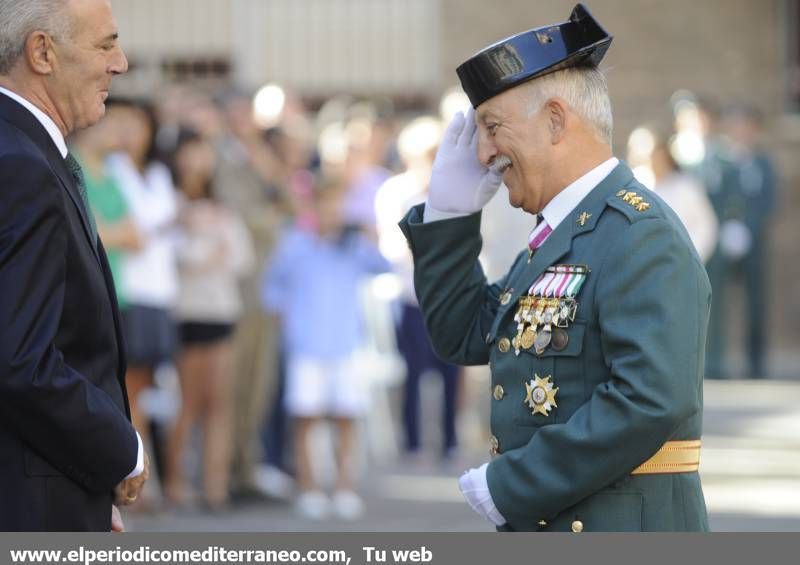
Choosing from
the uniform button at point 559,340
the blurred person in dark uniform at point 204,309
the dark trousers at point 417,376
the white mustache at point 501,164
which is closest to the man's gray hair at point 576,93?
the white mustache at point 501,164

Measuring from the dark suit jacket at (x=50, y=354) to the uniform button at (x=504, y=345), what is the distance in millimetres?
816

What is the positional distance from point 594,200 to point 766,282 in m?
11.9

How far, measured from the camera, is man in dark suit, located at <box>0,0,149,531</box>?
3332mm

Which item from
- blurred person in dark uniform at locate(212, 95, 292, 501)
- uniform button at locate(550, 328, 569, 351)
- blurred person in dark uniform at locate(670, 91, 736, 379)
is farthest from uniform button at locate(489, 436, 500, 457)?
blurred person in dark uniform at locate(670, 91, 736, 379)

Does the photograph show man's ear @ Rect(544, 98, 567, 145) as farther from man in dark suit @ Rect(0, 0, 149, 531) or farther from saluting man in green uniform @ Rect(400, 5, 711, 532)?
man in dark suit @ Rect(0, 0, 149, 531)

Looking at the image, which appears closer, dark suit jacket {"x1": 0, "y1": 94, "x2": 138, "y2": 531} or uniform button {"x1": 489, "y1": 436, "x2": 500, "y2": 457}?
dark suit jacket {"x1": 0, "y1": 94, "x2": 138, "y2": 531}

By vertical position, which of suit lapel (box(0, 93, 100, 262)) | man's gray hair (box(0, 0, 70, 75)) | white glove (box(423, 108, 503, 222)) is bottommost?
white glove (box(423, 108, 503, 222))

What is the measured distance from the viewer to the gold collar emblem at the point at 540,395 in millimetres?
3502

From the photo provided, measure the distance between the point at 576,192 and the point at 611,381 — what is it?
476 mm

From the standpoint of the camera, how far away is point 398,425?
38.7ft

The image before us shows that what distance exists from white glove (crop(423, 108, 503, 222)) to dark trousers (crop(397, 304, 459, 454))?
6216 mm

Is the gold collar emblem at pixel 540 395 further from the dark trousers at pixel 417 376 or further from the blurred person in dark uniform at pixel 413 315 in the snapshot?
the dark trousers at pixel 417 376

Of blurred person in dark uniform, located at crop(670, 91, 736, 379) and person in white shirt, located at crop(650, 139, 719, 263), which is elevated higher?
person in white shirt, located at crop(650, 139, 719, 263)
